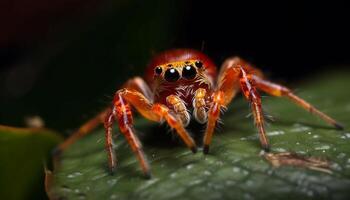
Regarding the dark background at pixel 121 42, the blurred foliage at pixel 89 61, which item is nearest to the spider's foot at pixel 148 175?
the dark background at pixel 121 42

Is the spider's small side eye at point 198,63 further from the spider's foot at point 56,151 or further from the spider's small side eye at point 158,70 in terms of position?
the spider's foot at point 56,151

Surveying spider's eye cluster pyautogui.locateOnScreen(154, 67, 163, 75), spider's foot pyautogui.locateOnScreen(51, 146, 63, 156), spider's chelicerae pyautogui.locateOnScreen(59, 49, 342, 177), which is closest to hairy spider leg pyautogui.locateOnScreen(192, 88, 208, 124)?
spider's chelicerae pyautogui.locateOnScreen(59, 49, 342, 177)

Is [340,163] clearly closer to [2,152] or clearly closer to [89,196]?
[89,196]

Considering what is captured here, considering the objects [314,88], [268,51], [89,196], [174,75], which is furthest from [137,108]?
[268,51]

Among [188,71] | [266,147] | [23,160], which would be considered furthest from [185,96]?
[23,160]

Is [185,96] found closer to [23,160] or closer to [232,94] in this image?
[232,94]

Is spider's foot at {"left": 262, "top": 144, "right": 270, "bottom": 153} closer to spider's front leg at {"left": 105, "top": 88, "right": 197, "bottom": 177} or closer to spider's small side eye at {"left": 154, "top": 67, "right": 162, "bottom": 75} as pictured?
spider's front leg at {"left": 105, "top": 88, "right": 197, "bottom": 177}
